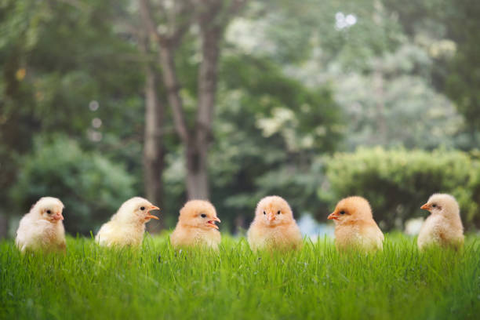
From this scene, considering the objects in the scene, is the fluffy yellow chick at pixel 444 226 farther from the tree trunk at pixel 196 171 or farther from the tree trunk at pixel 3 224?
the tree trunk at pixel 3 224

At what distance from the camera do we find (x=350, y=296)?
2615 millimetres

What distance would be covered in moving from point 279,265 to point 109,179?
997cm

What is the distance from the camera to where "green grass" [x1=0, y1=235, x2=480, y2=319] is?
247cm

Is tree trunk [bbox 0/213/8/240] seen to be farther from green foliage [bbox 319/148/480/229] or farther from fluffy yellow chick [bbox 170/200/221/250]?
fluffy yellow chick [bbox 170/200/221/250]

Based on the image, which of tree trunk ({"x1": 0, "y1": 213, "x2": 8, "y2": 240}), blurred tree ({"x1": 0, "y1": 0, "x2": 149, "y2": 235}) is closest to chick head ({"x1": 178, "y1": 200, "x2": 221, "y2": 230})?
blurred tree ({"x1": 0, "y1": 0, "x2": 149, "y2": 235})

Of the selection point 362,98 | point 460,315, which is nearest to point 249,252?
point 460,315

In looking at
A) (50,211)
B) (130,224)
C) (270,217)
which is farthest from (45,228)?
(270,217)

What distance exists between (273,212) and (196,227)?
539 mm

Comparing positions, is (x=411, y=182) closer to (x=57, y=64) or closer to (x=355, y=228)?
(x=355, y=228)

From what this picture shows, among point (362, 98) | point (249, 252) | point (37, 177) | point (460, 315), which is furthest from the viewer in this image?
point (362, 98)

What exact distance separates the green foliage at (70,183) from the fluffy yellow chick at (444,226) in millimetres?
9755

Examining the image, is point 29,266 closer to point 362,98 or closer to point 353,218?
point 353,218

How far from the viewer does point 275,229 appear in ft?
10.4

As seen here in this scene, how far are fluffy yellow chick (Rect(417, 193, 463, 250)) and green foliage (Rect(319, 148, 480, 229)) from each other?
Answer: 5.64 metres
